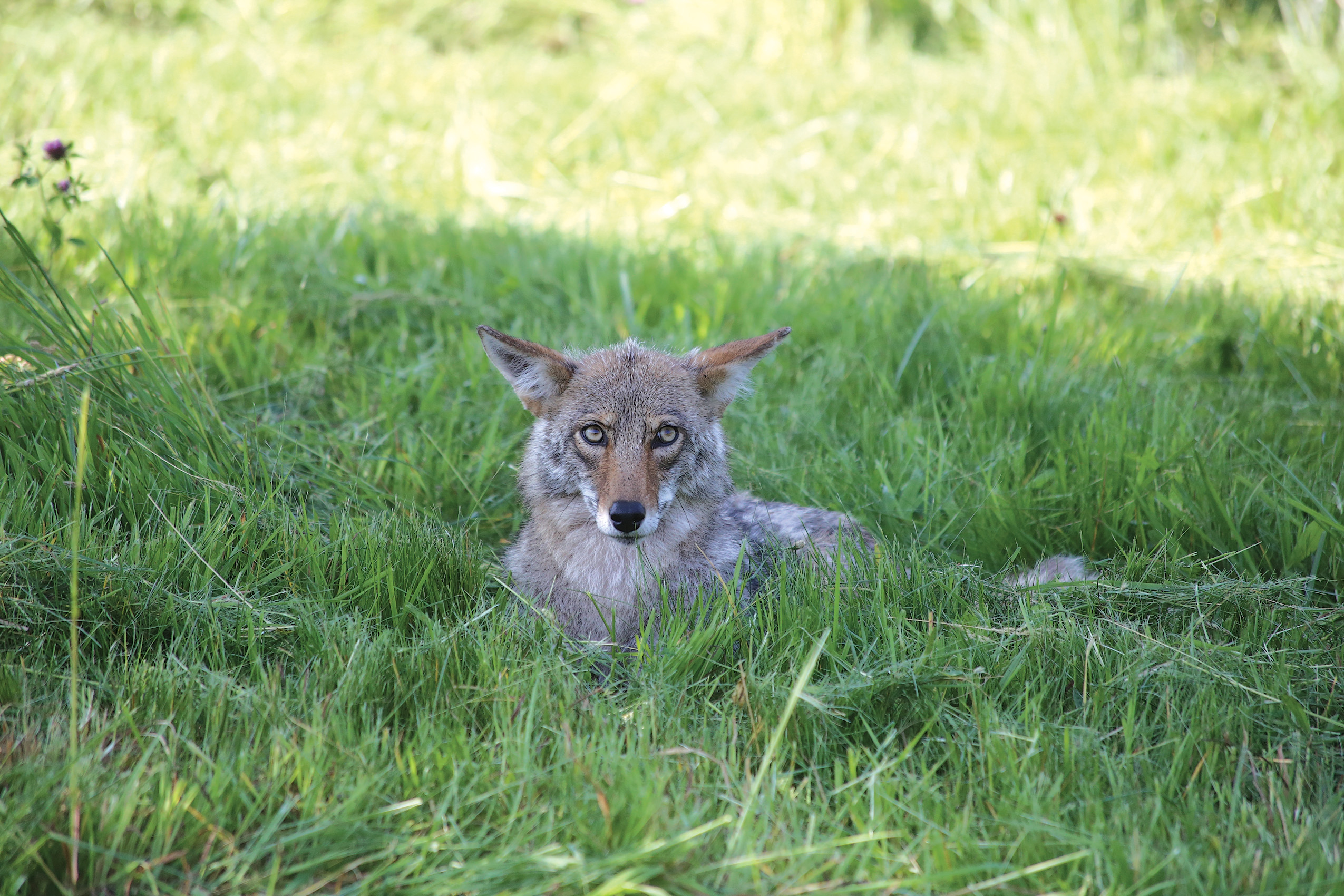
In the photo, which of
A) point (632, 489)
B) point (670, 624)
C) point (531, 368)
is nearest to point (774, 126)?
point (531, 368)

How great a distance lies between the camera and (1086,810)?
2318 mm

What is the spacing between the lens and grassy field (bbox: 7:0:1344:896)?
223 cm

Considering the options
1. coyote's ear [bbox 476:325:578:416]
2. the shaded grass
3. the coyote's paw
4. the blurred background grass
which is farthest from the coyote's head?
the blurred background grass

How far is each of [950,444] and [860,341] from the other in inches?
40.8

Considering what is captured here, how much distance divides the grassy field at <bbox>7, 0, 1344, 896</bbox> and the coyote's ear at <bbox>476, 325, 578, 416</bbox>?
0.54 metres

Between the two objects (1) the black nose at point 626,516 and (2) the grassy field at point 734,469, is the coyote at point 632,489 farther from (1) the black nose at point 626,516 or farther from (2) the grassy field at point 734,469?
(2) the grassy field at point 734,469

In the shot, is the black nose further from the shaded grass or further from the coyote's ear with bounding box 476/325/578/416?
the coyote's ear with bounding box 476/325/578/416

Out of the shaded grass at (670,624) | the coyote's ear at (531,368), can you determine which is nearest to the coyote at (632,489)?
the coyote's ear at (531,368)

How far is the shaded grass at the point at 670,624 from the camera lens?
2.17 metres

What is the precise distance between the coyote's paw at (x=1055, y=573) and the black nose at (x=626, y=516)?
1.33 meters

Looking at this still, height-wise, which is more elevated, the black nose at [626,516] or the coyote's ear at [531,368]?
the coyote's ear at [531,368]

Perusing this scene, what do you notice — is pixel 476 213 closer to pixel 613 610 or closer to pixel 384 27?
pixel 613 610

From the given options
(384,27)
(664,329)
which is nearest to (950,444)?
(664,329)

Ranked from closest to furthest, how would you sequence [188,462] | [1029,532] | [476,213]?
[188,462]
[1029,532]
[476,213]
